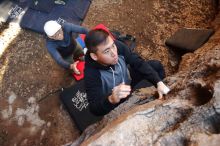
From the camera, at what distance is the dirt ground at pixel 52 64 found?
18.9 ft

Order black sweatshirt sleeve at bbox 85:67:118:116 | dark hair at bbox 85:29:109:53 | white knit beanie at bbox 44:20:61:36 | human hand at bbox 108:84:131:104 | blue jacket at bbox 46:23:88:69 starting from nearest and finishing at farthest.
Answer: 1. human hand at bbox 108:84:131:104
2. dark hair at bbox 85:29:109:53
3. black sweatshirt sleeve at bbox 85:67:118:116
4. white knit beanie at bbox 44:20:61:36
5. blue jacket at bbox 46:23:88:69

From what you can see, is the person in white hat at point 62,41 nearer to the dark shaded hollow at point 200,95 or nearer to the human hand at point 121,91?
the human hand at point 121,91

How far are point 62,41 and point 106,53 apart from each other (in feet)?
6.73

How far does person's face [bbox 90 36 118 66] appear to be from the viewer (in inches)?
142

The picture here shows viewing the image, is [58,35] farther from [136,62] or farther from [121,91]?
[121,91]

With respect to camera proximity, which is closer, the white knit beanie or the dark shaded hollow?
the dark shaded hollow

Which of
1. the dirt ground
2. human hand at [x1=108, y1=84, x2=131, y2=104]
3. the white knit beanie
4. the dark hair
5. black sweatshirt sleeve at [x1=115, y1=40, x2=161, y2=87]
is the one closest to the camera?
human hand at [x1=108, y1=84, x2=131, y2=104]

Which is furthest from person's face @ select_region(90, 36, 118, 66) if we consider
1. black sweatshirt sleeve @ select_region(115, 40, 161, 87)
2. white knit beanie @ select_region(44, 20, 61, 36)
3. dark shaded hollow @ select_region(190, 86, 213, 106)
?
white knit beanie @ select_region(44, 20, 61, 36)

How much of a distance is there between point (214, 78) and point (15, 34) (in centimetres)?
483

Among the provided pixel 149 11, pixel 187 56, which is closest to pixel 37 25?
pixel 149 11

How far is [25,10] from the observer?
23.4 feet

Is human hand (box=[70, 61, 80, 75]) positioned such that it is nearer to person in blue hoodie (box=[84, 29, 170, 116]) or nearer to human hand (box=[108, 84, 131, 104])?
person in blue hoodie (box=[84, 29, 170, 116])

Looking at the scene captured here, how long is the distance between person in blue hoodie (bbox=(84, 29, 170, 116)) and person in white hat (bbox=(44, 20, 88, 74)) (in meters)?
1.40

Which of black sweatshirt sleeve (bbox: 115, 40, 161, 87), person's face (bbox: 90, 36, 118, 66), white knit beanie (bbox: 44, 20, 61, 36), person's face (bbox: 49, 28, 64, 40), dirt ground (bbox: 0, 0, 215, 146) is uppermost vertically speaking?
person's face (bbox: 90, 36, 118, 66)
